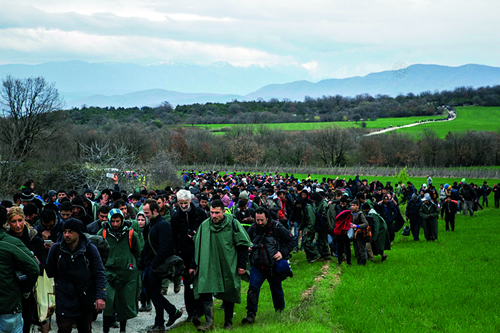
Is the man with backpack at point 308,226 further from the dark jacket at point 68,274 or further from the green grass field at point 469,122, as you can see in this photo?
the green grass field at point 469,122

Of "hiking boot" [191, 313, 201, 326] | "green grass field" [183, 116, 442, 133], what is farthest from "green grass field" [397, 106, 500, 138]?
"hiking boot" [191, 313, 201, 326]

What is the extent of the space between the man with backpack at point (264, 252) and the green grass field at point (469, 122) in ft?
301

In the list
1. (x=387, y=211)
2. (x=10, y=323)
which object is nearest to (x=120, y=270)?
(x=10, y=323)

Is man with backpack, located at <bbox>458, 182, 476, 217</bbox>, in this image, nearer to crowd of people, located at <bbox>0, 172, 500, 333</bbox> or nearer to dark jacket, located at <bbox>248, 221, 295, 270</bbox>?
crowd of people, located at <bbox>0, 172, 500, 333</bbox>

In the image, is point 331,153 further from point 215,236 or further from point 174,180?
point 215,236

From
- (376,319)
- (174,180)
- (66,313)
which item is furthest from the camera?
(174,180)

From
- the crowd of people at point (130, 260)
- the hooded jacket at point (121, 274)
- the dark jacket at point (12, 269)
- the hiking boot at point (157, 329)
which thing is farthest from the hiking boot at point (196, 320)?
the dark jacket at point (12, 269)

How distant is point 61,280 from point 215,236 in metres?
2.19

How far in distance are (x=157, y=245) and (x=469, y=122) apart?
112 m

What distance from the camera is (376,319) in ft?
25.2

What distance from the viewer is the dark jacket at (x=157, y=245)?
21.0 ft

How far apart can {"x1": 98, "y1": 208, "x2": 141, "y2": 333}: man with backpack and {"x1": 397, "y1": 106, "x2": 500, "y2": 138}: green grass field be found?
93.4 meters

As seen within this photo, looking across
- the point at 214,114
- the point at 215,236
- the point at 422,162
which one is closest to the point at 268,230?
the point at 215,236

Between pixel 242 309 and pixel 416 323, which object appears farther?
pixel 242 309
